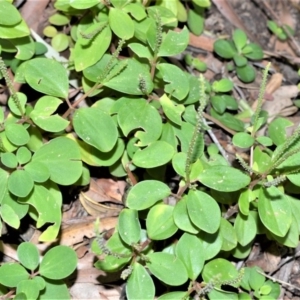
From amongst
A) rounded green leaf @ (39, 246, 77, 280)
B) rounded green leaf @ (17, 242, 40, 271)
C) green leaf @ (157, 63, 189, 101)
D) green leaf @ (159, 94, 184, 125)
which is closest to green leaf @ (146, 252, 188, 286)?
rounded green leaf @ (39, 246, 77, 280)

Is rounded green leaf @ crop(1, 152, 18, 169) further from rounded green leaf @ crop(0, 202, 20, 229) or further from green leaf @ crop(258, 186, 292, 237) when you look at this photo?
green leaf @ crop(258, 186, 292, 237)

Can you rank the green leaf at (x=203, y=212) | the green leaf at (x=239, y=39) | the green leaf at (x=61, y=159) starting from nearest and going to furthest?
the green leaf at (x=203, y=212), the green leaf at (x=61, y=159), the green leaf at (x=239, y=39)

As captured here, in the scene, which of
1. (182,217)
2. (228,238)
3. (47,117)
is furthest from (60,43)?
(228,238)

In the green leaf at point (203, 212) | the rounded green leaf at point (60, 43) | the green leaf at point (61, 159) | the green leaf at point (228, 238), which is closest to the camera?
the green leaf at point (203, 212)

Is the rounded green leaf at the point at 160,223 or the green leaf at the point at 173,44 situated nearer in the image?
the rounded green leaf at the point at 160,223

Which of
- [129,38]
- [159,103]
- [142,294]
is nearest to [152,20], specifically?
[129,38]

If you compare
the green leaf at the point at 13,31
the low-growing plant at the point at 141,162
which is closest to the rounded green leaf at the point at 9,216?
the low-growing plant at the point at 141,162

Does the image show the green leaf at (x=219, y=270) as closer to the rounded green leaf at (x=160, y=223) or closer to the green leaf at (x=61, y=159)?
the rounded green leaf at (x=160, y=223)
